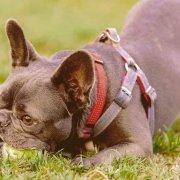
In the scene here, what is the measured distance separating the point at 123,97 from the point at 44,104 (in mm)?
645

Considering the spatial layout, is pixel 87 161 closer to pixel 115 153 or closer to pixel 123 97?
pixel 115 153

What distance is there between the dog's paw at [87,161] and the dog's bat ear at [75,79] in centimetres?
33

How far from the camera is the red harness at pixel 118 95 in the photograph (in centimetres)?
521

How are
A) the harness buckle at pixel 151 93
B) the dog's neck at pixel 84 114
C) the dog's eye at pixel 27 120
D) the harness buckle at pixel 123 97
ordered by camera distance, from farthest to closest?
the harness buckle at pixel 151 93 < the harness buckle at pixel 123 97 < the dog's neck at pixel 84 114 < the dog's eye at pixel 27 120

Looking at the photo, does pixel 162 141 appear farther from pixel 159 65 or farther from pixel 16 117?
pixel 16 117

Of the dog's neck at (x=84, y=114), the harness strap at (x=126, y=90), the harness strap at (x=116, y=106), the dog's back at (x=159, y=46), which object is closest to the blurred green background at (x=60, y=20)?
the dog's back at (x=159, y=46)

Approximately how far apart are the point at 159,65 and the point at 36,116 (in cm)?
150

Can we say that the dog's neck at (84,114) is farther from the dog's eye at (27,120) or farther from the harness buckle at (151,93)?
the harness buckle at (151,93)

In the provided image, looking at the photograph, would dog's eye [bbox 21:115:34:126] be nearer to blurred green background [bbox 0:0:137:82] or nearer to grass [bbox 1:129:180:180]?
grass [bbox 1:129:180:180]

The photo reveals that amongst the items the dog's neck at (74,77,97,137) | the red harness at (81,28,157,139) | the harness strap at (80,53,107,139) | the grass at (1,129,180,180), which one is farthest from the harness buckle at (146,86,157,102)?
the grass at (1,129,180,180)

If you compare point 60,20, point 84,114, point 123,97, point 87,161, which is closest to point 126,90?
point 123,97

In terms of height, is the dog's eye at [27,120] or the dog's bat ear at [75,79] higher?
the dog's bat ear at [75,79]

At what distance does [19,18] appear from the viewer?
10805 mm

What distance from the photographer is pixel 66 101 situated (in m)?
5.05
